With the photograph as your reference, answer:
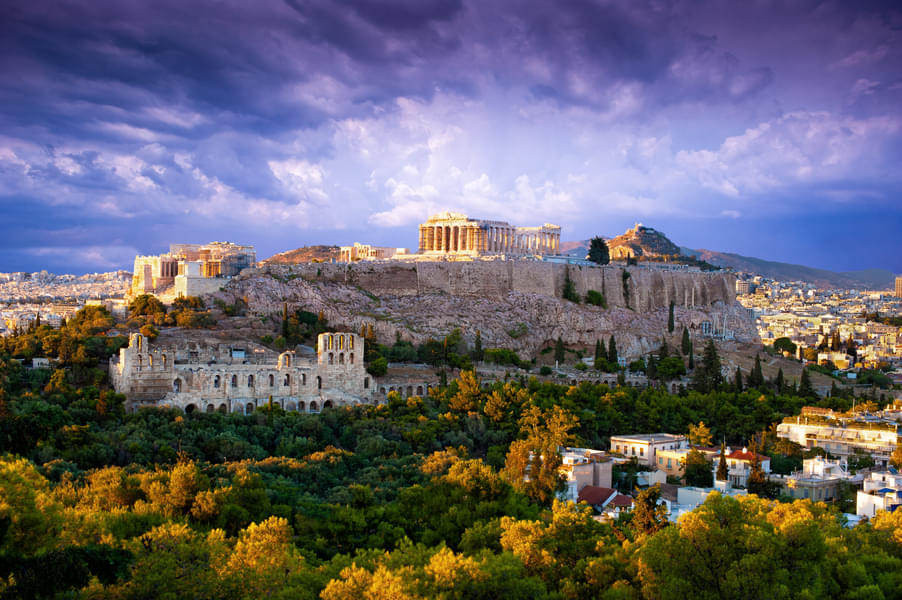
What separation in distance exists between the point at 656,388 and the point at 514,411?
13.9 m

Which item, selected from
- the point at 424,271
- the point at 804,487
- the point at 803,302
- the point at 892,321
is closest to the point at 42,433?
the point at 804,487

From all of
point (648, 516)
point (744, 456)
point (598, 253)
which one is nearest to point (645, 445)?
point (744, 456)

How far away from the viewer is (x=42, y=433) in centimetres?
2764

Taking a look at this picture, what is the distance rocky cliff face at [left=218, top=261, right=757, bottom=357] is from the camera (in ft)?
171

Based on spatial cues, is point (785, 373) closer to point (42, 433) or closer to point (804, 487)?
point (804, 487)

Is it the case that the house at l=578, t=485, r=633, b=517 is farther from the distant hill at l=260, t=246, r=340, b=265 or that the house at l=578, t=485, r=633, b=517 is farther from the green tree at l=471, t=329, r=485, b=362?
the distant hill at l=260, t=246, r=340, b=265

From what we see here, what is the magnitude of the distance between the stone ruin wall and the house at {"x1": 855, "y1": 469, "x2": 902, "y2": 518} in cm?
3503

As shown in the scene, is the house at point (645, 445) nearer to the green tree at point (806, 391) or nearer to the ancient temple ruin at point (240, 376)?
the ancient temple ruin at point (240, 376)

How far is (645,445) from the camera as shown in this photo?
35.5 metres

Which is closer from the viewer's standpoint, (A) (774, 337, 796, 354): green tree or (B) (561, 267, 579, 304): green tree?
(B) (561, 267, 579, 304): green tree

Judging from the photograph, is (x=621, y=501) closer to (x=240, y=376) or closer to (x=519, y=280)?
(x=240, y=376)

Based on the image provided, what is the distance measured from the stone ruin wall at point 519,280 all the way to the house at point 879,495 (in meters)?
35.0

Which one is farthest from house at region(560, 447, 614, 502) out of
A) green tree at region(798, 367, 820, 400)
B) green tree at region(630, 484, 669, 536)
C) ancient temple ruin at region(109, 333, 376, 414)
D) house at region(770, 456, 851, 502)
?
green tree at region(798, 367, 820, 400)

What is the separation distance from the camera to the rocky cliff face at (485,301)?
52094 millimetres
